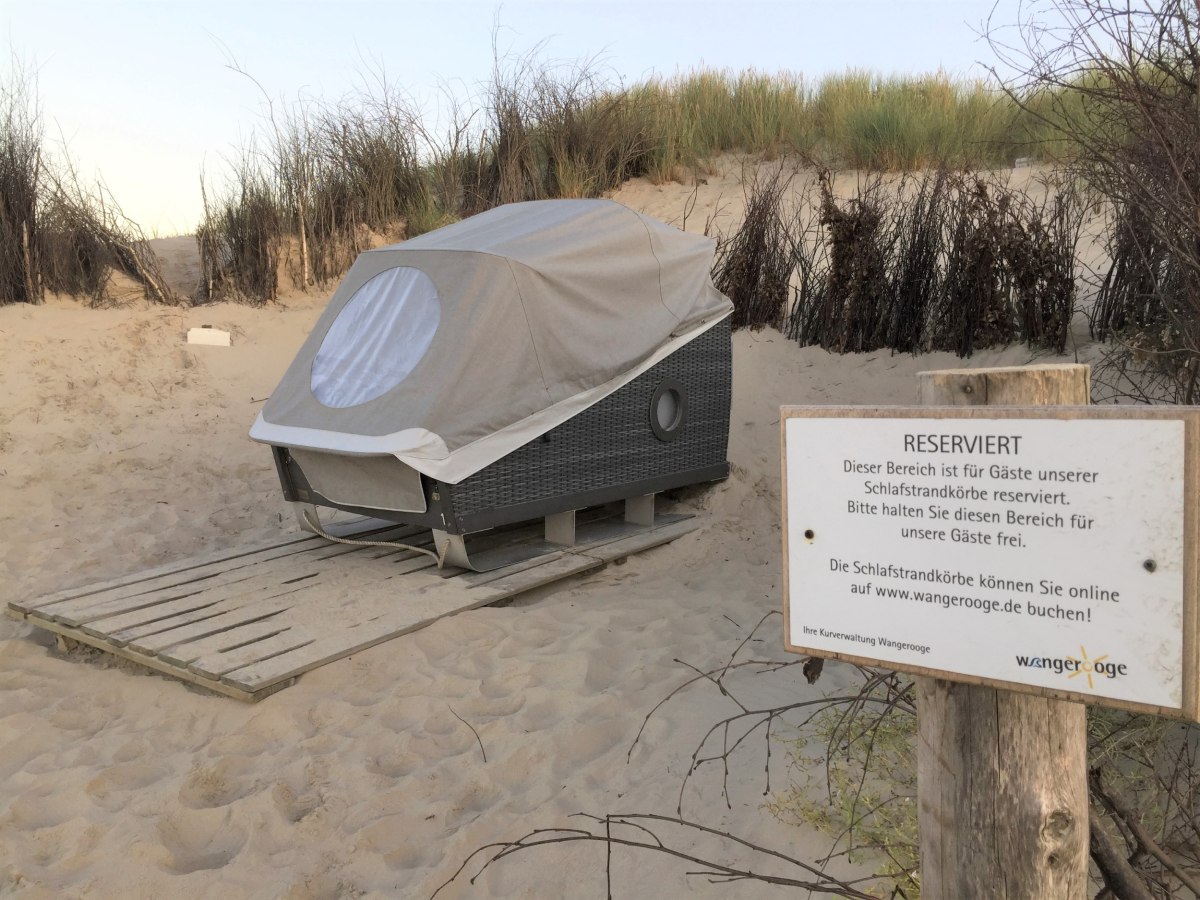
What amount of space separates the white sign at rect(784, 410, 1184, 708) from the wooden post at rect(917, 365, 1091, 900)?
11 centimetres

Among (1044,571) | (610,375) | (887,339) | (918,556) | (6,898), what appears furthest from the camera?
(887,339)

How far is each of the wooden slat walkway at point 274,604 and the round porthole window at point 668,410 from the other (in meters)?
0.61

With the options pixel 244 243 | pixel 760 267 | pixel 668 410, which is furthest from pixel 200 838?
pixel 244 243

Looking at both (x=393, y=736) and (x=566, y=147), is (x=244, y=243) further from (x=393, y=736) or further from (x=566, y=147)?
(x=393, y=736)

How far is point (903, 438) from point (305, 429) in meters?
3.57

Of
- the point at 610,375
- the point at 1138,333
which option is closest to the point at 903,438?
the point at 610,375

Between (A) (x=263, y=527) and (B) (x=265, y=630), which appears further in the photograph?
(A) (x=263, y=527)

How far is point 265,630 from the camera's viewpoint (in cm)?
383

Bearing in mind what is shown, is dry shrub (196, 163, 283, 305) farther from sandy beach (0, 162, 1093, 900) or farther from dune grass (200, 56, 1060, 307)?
sandy beach (0, 162, 1093, 900)

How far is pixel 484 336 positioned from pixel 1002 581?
326 cm

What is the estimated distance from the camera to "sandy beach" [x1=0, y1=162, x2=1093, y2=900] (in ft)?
8.57

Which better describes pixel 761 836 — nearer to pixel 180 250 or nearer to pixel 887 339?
pixel 887 339

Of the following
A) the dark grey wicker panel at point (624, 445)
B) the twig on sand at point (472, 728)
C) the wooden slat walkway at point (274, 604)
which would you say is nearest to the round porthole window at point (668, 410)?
the dark grey wicker panel at point (624, 445)

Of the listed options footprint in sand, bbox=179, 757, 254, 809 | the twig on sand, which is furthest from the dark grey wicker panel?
footprint in sand, bbox=179, 757, 254, 809
